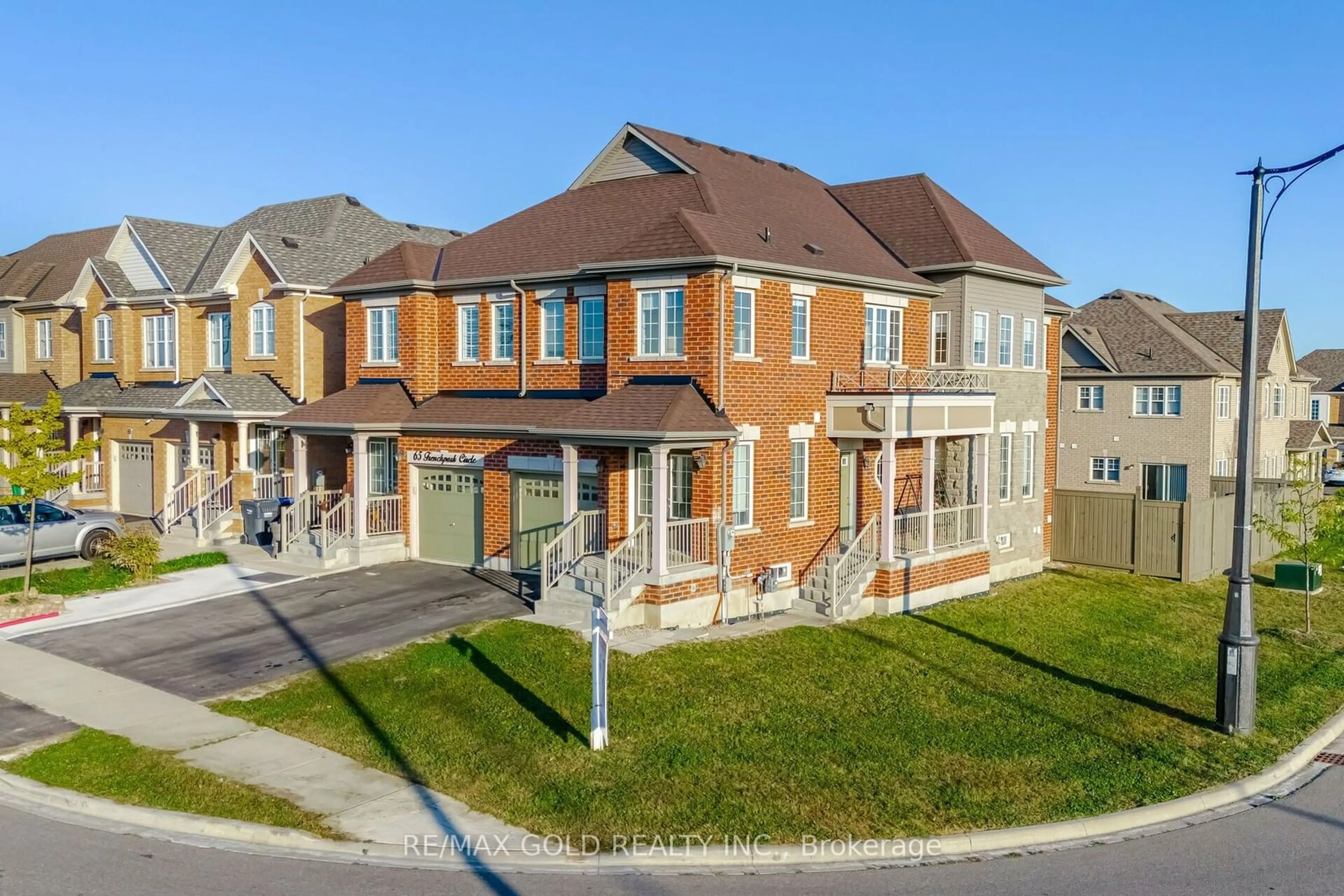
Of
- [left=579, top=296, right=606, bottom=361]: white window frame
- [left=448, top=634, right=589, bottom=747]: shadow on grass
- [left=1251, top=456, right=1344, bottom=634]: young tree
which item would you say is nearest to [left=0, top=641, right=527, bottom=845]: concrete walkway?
[left=448, top=634, right=589, bottom=747]: shadow on grass

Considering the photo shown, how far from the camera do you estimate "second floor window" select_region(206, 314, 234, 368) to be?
→ 30.8 metres

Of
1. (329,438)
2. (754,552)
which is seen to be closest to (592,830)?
(754,552)

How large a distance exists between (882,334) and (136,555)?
15.8m

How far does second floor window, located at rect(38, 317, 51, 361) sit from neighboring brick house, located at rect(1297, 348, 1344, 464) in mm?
74021

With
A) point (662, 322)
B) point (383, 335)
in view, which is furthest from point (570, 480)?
point (383, 335)

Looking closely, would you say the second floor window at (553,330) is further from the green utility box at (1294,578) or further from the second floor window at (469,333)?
the green utility box at (1294,578)

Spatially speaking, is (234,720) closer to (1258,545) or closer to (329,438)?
(329,438)

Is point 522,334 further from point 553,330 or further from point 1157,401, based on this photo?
point 1157,401

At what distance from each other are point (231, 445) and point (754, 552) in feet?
52.8

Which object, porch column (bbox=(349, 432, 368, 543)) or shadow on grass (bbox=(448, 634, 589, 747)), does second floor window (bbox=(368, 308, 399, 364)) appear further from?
shadow on grass (bbox=(448, 634, 589, 747))

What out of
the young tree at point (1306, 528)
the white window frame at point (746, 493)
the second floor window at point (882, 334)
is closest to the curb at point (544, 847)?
the white window frame at point (746, 493)

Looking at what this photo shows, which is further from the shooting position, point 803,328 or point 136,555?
point 136,555

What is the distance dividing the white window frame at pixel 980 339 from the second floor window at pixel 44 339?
30.3m

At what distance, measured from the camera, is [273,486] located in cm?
2739
